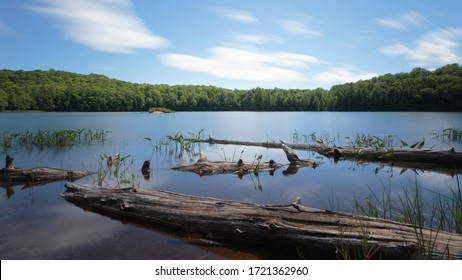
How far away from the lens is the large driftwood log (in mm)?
4305

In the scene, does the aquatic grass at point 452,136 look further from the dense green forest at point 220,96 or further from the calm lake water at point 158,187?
the dense green forest at point 220,96

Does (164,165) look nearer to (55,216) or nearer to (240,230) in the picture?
(55,216)

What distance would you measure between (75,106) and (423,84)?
322ft

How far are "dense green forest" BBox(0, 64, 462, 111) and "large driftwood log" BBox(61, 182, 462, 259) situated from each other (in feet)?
206

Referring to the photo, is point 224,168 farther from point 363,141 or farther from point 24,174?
point 363,141

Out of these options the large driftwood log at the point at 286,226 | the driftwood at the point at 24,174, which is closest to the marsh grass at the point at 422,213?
the large driftwood log at the point at 286,226

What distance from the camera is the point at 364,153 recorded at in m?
14.9

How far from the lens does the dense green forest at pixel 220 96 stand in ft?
234

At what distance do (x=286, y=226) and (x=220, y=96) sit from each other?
134 m

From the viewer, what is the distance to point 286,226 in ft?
16.9

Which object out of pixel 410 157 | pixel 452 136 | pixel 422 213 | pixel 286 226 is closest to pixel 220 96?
pixel 452 136

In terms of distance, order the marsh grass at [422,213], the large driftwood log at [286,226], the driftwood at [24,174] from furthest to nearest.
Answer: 1. the driftwood at [24,174]
2. the large driftwood log at [286,226]
3. the marsh grass at [422,213]

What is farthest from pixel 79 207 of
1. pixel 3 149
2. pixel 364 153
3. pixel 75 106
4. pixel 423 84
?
pixel 75 106

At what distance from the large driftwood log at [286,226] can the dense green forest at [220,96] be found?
62.8 m
